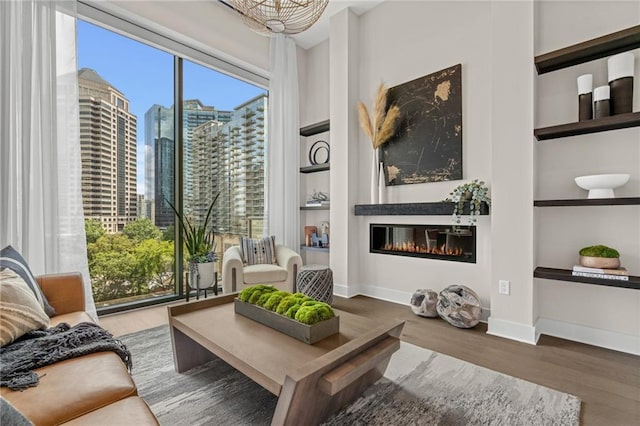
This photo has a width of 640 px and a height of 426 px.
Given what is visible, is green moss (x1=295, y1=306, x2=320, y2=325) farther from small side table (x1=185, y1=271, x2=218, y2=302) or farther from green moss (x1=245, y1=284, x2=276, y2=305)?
small side table (x1=185, y1=271, x2=218, y2=302)

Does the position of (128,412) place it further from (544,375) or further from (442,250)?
(442,250)

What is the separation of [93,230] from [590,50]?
448cm

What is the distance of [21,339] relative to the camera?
1382 millimetres

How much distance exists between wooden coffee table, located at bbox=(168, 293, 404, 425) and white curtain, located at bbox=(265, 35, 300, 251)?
2259mm

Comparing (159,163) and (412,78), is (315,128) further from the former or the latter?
(159,163)

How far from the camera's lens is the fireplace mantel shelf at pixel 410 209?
292 cm

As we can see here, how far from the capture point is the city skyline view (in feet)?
9.87

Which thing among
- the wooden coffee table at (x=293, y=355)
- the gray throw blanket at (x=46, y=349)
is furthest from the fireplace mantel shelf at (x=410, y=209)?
the gray throw blanket at (x=46, y=349)

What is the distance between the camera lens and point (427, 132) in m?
3.27

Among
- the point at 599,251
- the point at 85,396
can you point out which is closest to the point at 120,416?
→ the point at 85,396

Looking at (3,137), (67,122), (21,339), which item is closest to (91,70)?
(67,122)

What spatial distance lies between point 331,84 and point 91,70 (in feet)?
8.40

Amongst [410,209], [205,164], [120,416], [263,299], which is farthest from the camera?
[205,164]

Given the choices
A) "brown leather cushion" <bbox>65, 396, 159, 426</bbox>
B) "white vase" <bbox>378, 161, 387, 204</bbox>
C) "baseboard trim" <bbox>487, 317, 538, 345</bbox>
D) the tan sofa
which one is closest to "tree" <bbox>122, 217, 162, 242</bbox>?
the tan sofa
